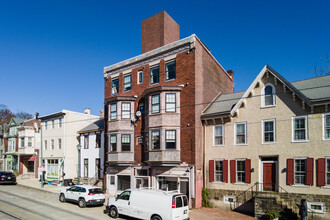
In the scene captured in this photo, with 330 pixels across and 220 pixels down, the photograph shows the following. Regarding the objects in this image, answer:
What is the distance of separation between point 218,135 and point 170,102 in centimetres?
518

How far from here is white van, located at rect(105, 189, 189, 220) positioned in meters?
16.0

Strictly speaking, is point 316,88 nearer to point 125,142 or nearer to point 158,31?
point 158,31

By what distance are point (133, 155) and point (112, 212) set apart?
28.1ft

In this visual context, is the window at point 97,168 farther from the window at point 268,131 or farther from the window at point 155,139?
the window at point 268,131

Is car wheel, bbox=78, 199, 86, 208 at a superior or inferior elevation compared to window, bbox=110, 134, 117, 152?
inferior

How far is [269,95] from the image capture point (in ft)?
A: 69.5

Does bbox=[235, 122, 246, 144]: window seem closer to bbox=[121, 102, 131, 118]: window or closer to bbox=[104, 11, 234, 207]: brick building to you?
bbox=[104, 11, 234, 207]: brick building

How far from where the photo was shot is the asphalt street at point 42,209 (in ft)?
60.6

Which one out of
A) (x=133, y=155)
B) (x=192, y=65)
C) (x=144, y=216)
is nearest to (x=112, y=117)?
(x=133, y=155)

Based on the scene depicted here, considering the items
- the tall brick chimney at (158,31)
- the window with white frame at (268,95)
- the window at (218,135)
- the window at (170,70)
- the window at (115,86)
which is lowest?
the window at (218,135)

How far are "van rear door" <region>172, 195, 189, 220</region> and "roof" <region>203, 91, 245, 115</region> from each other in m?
9.11

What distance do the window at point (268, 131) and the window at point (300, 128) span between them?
1527 mm

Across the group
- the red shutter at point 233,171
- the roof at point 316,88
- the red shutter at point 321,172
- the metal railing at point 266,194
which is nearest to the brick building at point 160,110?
the red shutter at point 233,171

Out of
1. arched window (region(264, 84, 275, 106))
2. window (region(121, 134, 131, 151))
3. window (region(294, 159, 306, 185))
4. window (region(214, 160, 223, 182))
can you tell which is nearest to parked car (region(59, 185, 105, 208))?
window (region(121, 134, 131, 151))
